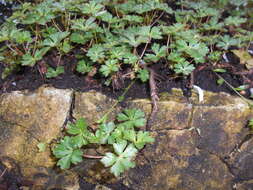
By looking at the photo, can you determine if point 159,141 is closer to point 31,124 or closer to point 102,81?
point 102,81

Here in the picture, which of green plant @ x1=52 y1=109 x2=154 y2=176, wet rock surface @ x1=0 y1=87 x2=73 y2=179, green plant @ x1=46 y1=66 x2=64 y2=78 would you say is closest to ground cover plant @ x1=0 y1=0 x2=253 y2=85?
green plant @ x1=46 y1=66 x2=64 y2=78

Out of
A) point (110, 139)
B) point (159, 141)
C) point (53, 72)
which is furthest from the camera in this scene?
point (53, 72)

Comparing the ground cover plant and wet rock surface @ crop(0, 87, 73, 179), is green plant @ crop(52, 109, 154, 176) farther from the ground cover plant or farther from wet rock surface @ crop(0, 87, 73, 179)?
the ground cover plant

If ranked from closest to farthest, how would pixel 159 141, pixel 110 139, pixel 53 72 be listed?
pixel 110 139
pixel 159 141
pixel 53 72

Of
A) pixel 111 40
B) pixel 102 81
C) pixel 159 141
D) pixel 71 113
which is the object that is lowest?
pixel 159 141

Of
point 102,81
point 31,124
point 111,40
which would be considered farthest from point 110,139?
point 111,40

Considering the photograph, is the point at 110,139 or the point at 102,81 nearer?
the point at 110,139

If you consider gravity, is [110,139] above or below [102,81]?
below
